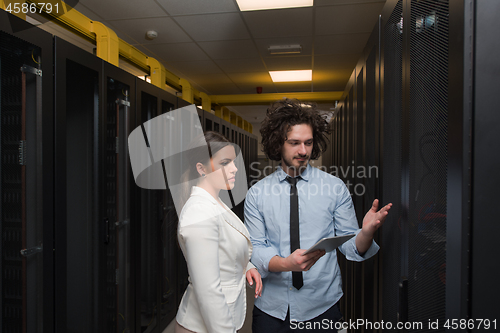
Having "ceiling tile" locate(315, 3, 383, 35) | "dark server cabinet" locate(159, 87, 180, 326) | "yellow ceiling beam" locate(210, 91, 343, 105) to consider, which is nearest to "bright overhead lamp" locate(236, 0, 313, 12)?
"ceiling tile" locate(315, 3, 383, 35)

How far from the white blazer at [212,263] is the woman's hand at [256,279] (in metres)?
0.04

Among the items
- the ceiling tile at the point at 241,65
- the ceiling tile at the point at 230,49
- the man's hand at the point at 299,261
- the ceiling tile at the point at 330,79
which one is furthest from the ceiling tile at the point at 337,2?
the man's hand at the point at 299,261

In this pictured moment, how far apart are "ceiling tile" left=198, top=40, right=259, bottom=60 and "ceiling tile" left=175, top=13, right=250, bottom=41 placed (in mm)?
152

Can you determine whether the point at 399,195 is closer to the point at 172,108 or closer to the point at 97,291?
the point at 97,291

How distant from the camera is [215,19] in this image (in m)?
3.14

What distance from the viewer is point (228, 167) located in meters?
1.54

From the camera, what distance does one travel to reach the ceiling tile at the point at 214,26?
10.2ft

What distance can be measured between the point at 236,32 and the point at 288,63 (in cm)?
127

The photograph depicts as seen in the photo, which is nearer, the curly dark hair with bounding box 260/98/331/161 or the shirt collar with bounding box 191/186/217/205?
the shirt collar with bounding box 191/186/217/205

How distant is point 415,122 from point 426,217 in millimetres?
264

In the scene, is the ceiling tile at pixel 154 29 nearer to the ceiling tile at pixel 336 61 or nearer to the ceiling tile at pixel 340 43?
the ceiling tile at pixel 340 43

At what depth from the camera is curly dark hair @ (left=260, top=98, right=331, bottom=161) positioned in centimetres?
160

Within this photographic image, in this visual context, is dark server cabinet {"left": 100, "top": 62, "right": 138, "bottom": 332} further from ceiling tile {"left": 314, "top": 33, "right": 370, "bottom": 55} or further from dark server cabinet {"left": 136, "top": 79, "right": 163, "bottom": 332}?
ceiling tile {"left": 314, "top": 33, "right": 370, "bottom": 55}

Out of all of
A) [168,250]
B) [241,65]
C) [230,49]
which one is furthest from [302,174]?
[241,65]
